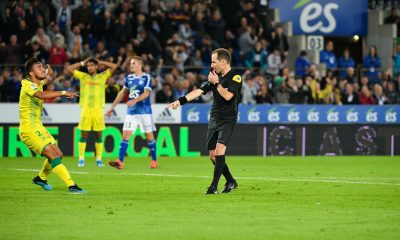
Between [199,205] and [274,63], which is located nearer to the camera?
[199,205]

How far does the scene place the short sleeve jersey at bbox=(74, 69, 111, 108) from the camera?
23.1 metres

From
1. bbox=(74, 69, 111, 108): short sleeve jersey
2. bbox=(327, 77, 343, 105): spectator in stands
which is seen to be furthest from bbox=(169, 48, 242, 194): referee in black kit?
bbox=(327, 77, 343, 105): spectator in stands

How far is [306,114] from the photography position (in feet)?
97.2

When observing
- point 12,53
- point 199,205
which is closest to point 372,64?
point 12,53

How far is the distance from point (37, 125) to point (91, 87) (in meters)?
8.05

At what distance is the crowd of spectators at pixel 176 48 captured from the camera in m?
28.1

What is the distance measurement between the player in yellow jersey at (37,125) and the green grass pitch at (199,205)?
0.43m

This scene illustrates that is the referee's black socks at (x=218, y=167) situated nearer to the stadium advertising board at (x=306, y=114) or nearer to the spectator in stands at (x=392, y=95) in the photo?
the stadium advertising board at (x=306, y=114)

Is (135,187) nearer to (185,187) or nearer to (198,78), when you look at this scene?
(185,187)

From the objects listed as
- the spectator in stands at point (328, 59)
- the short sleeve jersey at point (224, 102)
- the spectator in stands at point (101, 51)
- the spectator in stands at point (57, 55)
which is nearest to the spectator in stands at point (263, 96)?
the spectator in stands at point (328, 59)

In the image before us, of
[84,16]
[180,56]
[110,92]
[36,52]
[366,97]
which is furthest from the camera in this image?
[366,97]

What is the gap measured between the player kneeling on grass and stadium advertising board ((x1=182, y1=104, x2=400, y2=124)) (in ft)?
19.1

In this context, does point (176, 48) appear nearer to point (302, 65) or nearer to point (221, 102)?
point (302, 65)

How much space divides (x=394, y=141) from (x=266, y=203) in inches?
686
